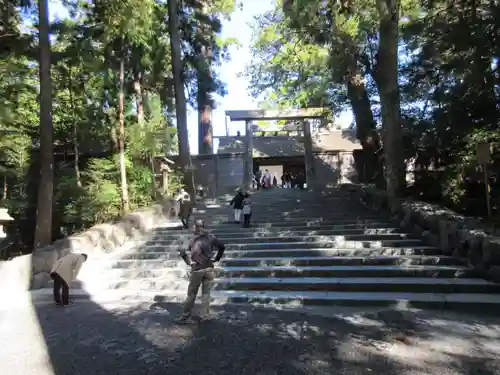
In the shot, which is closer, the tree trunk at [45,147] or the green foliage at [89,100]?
the tree trunk at [45,147]

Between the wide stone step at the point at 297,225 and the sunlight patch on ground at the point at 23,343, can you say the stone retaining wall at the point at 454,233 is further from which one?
the sunlight patch on ground at the point at 23,343

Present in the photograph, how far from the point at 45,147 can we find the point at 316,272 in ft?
24.7

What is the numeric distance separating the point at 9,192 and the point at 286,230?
35.1 feet

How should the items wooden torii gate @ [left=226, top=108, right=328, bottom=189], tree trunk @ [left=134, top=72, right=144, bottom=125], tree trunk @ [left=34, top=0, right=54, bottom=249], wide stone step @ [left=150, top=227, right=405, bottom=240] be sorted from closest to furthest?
tree trunk @ [left=34, top=0, right=54, bottom=249]
wide stone step @ [left=150, top=227, right=405, bottom=240]
tree trunk @ [left=134, top=72, right=144, bottom=125]
wooden torii gate @ [left=226, top=108, right=328, bottom=189]

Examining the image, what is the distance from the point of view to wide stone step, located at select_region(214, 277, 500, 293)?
800 centimetres

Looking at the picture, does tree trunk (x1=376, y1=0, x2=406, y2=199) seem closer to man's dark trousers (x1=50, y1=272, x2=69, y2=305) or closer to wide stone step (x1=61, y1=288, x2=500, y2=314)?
wide stone step (x1=61, y1=288, x2=500, y2=314)

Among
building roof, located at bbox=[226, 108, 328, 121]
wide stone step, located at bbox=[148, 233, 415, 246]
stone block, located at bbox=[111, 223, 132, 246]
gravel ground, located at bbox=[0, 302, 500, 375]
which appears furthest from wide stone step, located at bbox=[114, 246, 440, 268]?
building roof, located at bbox=[226, 108, 328, 121]

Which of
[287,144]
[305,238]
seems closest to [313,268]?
[305,238]

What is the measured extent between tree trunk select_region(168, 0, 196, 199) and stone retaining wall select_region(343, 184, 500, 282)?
8.07m

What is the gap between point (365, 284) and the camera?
834 centimetres

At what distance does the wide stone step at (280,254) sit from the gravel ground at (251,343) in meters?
3.16

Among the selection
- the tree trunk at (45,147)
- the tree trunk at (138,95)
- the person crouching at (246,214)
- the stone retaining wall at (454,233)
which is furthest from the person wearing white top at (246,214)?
the tree trunk at (138,95)

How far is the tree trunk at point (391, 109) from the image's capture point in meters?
13.8

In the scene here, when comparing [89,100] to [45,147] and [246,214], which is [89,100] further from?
[246,214]
